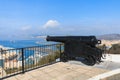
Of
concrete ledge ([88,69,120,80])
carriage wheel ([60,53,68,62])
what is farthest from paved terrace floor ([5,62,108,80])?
concrete ledge ([88,69,120,80])

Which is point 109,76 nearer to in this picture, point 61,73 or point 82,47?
point 61,73

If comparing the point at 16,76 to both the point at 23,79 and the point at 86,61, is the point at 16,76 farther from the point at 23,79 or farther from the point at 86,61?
the point at 86,61

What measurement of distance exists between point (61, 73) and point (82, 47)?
154 centimetres

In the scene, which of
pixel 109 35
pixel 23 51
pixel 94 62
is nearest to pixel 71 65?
pixel 94 62

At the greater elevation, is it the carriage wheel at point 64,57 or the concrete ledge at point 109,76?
the concrete ledge at point 109,76

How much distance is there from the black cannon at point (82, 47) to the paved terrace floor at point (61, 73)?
0.51 meters

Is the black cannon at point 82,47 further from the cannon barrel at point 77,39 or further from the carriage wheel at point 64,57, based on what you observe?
the carriage wheel at point 64,57

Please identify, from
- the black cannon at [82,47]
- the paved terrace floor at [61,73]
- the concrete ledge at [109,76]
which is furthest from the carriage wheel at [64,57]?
the concrete ledge at [109,76]

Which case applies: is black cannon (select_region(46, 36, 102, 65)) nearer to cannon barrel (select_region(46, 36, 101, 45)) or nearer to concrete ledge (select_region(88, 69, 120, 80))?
cannon barrel (select_region(46, 36, 101, 45))

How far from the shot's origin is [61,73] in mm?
6688

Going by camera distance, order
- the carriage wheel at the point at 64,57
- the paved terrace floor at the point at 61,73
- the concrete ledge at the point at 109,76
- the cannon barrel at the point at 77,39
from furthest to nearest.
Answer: the carriage wheel at the point at 64,57
the cannon barrel at the point at 77,39
the paved terrace floor at the point at 61,73
the concrete ledge at the point at 109,76

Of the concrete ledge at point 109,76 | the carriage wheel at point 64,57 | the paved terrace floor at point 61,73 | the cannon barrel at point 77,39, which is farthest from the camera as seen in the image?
the carriage wheel at point 64,57

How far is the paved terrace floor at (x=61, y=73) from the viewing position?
6230mm

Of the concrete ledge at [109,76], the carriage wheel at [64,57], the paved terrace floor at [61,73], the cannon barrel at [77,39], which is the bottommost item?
the paved terrace floor at [61,73]
